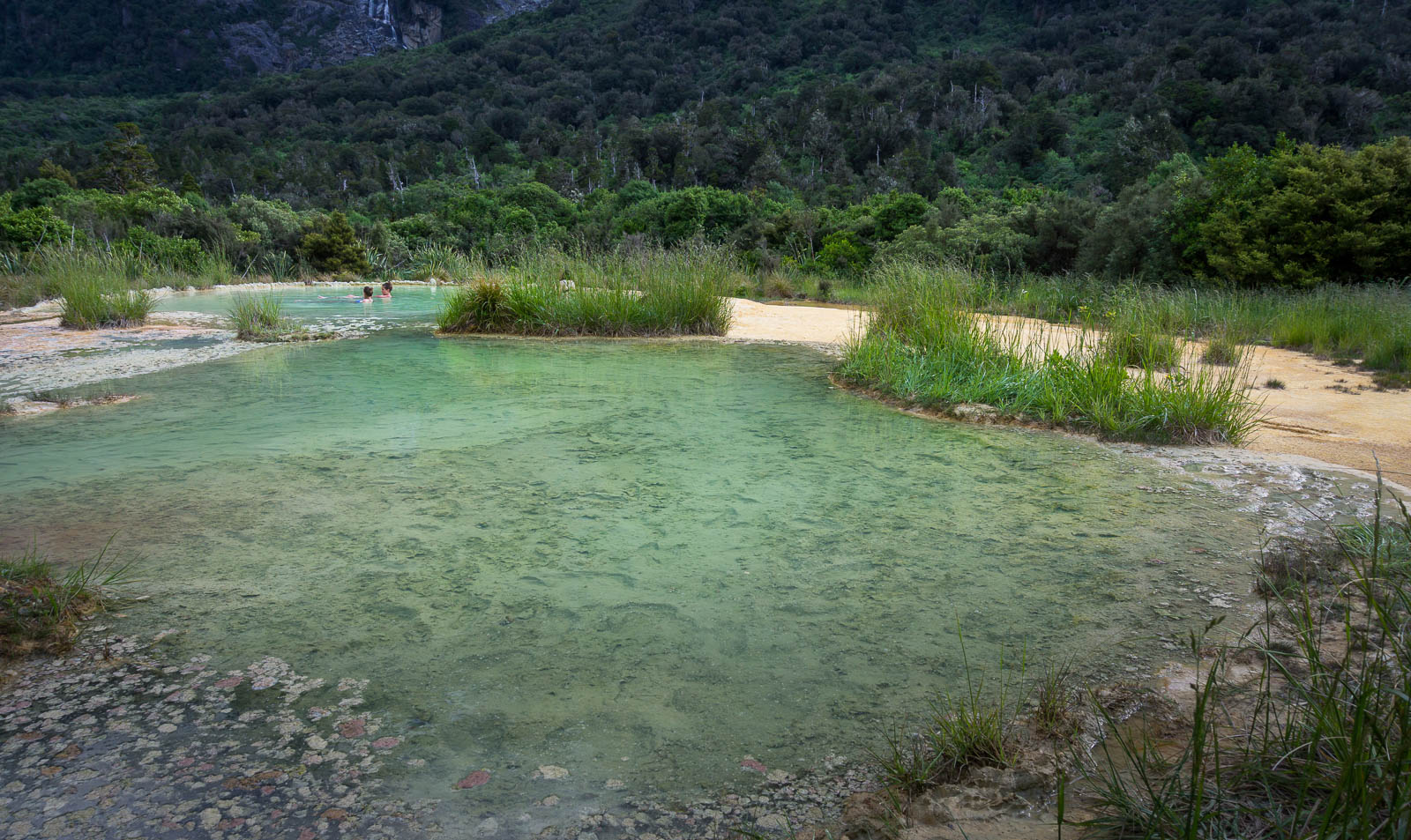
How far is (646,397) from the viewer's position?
23.2ft

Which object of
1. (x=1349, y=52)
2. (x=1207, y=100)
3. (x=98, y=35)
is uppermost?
(x=98, y=35)

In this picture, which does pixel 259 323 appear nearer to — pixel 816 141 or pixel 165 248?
pixel 165 248

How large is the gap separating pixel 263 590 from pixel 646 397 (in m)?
4.20

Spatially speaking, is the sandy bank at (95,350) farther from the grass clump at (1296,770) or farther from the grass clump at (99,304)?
the grass clump at (1296,770)

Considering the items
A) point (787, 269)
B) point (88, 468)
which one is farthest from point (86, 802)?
point (787, 269)

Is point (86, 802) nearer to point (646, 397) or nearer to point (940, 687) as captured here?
point (940, 687)

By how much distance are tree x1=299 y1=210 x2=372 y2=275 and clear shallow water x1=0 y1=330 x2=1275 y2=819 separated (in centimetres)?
2518

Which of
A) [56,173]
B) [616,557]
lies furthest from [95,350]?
[56,173]

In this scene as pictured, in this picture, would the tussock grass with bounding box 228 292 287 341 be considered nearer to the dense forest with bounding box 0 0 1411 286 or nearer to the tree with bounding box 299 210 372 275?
the dense forest with bounding box 0 0 1411 286

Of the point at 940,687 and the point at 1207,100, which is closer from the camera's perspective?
the point at 940,687

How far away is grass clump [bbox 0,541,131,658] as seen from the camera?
8.55ft

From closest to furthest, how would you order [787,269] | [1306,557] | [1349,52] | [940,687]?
[940,687] → [1306,557] → [787,269] → [1349,52]

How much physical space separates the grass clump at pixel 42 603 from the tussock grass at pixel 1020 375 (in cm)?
563

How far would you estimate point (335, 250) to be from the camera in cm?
2953
